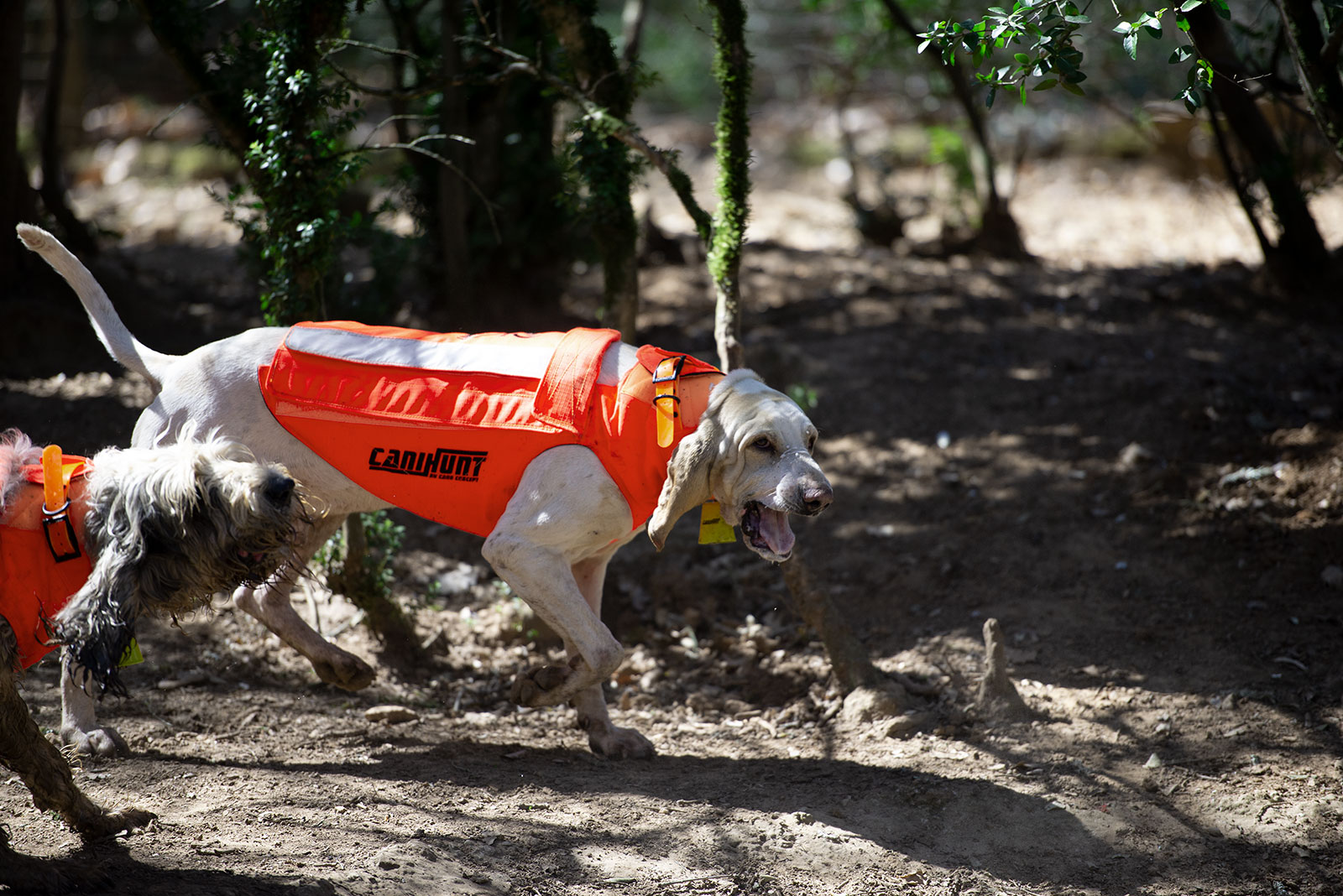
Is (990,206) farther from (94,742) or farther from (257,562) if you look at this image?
(94,742)

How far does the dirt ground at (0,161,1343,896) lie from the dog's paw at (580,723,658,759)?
0.09 m

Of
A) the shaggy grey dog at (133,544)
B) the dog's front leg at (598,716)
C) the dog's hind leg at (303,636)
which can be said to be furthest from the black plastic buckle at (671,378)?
the dog's hind leg at (303,636)

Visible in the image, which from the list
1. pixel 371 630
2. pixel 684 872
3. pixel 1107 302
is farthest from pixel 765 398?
pixel 1107 302

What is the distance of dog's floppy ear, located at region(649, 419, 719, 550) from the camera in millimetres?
3707

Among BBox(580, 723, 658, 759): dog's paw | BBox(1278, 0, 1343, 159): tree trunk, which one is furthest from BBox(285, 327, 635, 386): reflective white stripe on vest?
BBox(1278, 0, 1343, 159): tree trunk

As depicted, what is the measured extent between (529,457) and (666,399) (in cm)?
57

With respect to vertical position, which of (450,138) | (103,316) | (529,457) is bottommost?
(529,457)

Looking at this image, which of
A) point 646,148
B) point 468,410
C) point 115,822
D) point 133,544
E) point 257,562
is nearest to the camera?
point 133,544

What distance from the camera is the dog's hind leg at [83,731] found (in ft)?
12.7

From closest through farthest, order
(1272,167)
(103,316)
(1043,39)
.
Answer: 1. (1043,39)
2. (103,316)
3. (1272,167)

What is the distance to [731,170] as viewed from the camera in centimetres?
458

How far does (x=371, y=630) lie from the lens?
5180mm

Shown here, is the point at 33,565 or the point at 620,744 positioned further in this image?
the point at 620,744

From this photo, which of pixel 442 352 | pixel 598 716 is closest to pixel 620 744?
pixel 598 716
